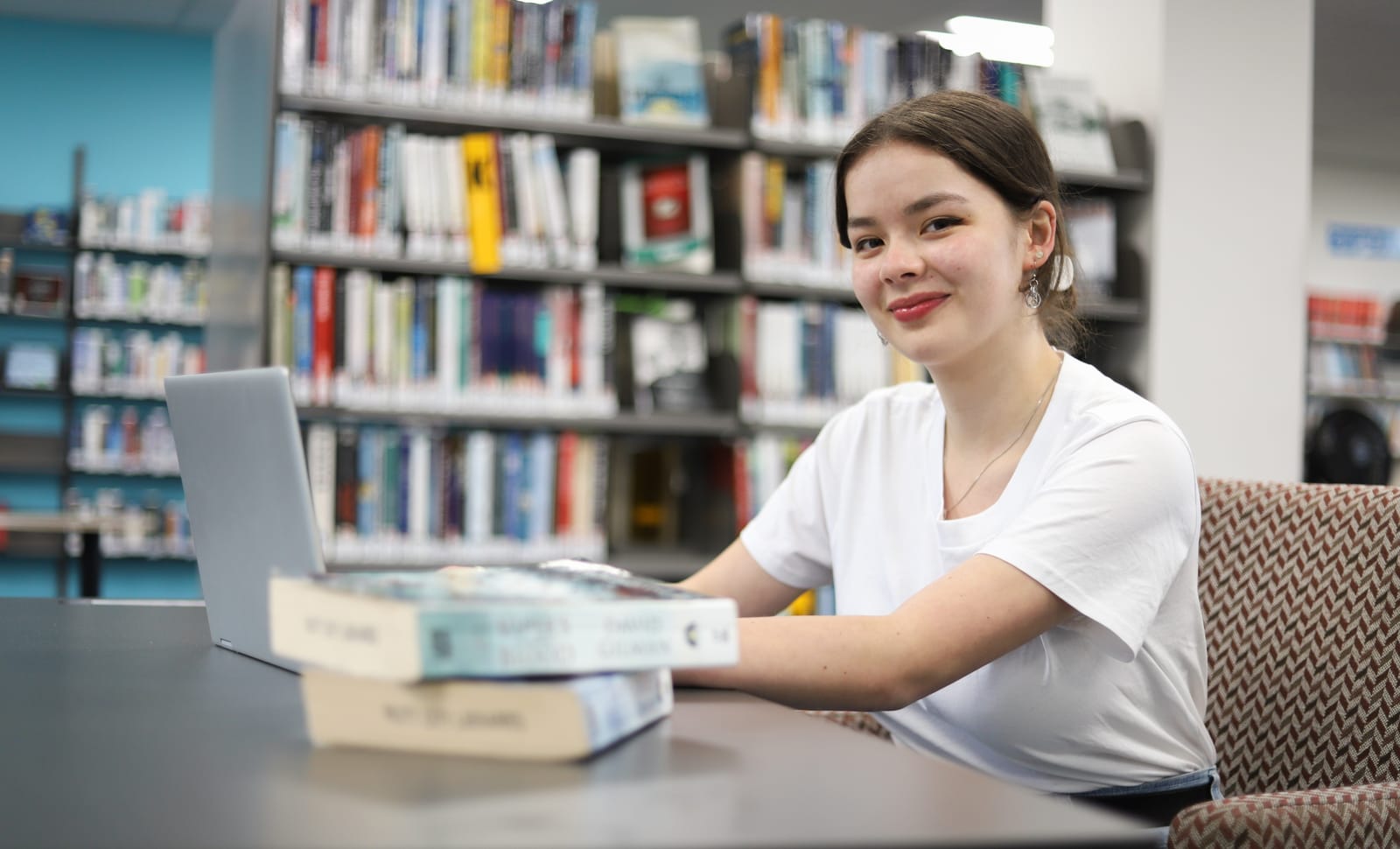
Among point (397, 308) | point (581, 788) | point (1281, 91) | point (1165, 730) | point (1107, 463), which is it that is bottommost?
point (1165, 730)

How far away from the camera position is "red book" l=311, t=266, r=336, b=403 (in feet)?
9.84

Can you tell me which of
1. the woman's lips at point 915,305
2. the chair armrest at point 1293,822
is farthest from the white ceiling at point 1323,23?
the chair armrest at point 1293,822

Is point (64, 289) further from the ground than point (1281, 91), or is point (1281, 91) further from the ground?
point (1281, 91)

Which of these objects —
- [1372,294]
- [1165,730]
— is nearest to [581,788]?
[1165,730]

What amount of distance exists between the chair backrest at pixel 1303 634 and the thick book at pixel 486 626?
0.87 metres

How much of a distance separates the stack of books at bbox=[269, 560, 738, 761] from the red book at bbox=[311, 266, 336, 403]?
2370mm

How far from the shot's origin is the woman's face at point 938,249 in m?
1.31

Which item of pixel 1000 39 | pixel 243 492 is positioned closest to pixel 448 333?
pixel 243 492

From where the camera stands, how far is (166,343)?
6.86m

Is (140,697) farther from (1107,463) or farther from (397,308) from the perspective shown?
(397,308)

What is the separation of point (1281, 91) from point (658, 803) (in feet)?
12.3

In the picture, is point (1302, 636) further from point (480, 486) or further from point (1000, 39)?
point (1000, 39)

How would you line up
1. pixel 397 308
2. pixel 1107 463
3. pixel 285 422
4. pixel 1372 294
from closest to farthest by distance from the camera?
1. pixel 285 422
2. pixel 1107 463
3. pixel 397 308
4. pixel 1372 294

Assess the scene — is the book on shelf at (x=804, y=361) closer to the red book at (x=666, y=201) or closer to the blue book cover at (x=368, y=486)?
the red book at (x=666, y=201)
